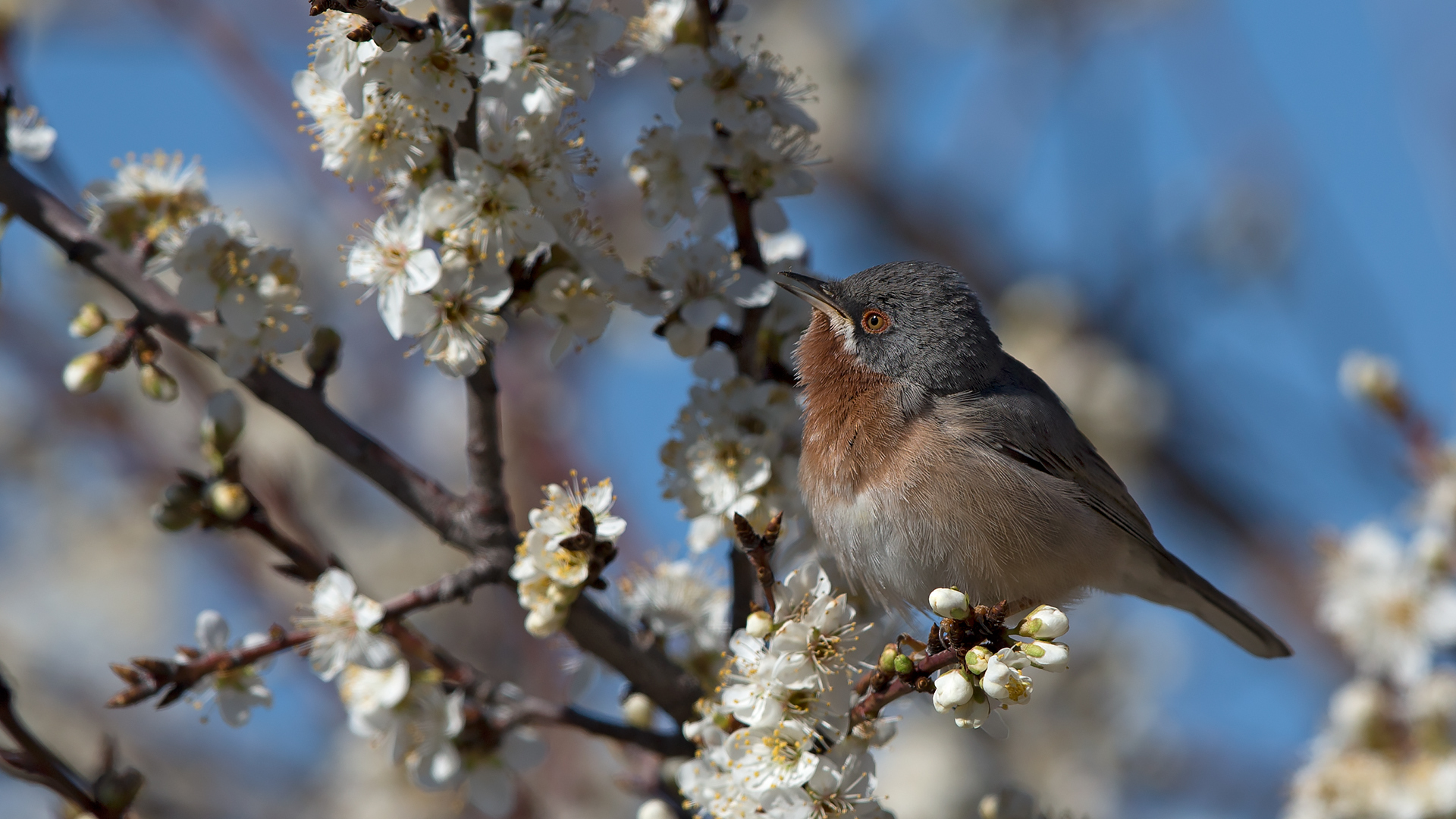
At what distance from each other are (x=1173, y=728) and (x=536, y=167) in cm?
641

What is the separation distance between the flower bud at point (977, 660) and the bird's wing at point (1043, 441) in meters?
1.43

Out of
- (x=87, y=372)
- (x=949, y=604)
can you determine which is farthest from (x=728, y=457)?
(x=87, y=372)

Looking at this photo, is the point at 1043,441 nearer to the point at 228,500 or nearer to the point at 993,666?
the point at 993,666

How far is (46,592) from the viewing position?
8328 mm

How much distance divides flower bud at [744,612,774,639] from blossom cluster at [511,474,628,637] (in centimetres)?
37

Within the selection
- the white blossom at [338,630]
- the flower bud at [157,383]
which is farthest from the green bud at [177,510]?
the white blossom at [338,630]

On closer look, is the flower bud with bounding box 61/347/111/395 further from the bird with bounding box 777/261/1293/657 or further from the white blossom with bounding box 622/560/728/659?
the bird with bounding box 777/261/1293/657

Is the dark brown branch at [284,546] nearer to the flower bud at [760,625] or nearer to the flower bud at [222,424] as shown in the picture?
the flower bud at [222,424]

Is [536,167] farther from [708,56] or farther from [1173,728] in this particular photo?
[1173,728]

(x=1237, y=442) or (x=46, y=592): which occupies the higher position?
(x=1237, y=442)

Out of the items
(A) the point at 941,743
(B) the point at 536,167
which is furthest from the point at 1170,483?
(B) the point at 536,167

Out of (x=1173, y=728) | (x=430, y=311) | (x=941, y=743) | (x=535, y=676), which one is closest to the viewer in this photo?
(x=430, y=311)

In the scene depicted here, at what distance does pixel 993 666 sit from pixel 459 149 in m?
1.70

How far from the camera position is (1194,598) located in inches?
165
